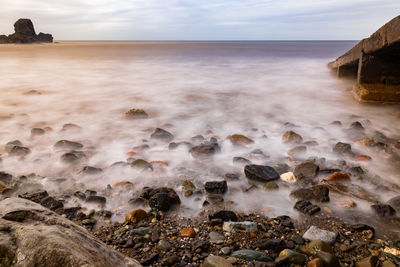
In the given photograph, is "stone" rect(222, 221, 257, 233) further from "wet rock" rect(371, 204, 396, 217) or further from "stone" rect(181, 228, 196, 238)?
"wet rock" rect(371, 204, 396, 217)

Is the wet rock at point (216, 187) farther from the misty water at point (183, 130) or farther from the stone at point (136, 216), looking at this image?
the stone at point (136, 216)

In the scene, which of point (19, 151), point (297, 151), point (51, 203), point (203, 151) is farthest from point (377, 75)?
point (19, 151)

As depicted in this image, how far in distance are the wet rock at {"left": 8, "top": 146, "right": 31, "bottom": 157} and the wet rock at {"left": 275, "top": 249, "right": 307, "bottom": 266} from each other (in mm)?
2930

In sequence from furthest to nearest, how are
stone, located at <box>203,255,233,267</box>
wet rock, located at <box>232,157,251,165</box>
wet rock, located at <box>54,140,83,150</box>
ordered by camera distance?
1. wet rock, located at <box>54,140,83,150</box>
2. wet rock, located at <box>232,157,251,165</box>
3. stone, located at <box>203,255,233,267</box>

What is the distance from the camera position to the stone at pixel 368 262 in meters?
1.55

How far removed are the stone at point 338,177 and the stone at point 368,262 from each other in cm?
106

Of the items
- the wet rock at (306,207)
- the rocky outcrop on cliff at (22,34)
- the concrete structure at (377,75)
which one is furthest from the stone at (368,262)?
the rocky outcrop on cliff at (22,34)

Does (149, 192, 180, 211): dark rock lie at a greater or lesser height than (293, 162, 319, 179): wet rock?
lesser

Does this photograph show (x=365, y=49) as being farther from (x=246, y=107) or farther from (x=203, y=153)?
(x=203, y=153)

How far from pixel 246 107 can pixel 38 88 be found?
19.5ft

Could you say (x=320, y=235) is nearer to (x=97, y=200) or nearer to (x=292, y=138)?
(x=97, y=200)

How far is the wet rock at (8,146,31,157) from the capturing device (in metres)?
3.23

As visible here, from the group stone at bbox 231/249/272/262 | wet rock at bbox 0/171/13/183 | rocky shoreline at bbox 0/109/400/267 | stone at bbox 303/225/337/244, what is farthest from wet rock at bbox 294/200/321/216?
wet rock at bbox 0/171/13/183

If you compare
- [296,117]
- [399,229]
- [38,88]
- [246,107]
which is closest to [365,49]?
[296,117]
